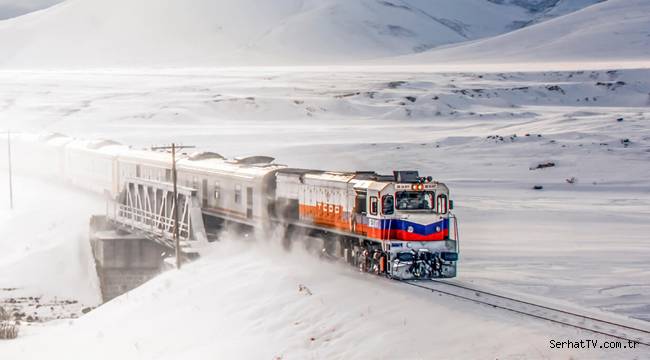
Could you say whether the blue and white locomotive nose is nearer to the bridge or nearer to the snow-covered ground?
the snow-covered ground

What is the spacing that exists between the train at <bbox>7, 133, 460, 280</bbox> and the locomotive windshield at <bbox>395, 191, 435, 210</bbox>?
0.03 metres

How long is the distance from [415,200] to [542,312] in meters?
6.86

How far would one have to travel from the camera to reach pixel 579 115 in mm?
103500

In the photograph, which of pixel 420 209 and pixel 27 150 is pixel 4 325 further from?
pixel 27 150

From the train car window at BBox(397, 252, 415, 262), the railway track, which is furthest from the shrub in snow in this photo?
the railway track

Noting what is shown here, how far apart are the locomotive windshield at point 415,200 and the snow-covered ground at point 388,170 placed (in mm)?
2395

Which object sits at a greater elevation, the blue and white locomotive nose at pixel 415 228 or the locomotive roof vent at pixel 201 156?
the locomotive roof vent at pixel 201 156

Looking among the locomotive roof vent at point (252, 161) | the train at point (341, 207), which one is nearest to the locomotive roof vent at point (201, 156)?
the train at point (341, 207)

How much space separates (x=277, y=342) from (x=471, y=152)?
51187 mm

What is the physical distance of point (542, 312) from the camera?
26.8 metres

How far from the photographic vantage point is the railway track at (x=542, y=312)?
24203 millimetres

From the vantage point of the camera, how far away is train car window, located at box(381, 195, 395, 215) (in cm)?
3219

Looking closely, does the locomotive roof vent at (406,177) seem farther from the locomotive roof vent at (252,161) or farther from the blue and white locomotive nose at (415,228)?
the locomotive roof vent at (252,161)

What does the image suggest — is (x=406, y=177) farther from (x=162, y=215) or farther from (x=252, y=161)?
(x=162, y=215)
